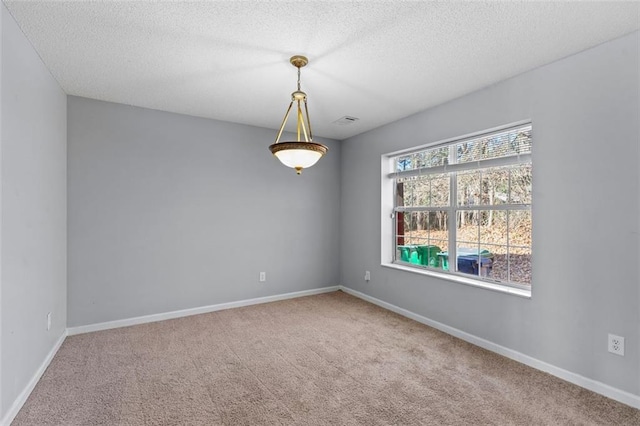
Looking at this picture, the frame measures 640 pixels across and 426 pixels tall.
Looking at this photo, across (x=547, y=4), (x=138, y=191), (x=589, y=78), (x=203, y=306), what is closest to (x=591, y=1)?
(x=547, y=4)

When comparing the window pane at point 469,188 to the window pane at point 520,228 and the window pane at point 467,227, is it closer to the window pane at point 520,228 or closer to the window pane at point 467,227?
the window pane at point 467,227

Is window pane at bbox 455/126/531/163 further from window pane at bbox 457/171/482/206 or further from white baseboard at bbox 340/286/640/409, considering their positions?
white baseboard at bbox 340/286/640/409

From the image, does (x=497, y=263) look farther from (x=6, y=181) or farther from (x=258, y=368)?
(x=6, y=181)

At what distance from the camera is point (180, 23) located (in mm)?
2035

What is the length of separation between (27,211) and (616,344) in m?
4.13

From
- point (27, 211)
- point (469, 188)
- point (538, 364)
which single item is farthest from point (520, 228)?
point (27, 211)

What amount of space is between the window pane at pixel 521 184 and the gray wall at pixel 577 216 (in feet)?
0.68

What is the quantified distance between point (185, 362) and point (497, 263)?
2938 mm

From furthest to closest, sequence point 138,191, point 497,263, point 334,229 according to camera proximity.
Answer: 1. point 334,229
2. point 138,191
3. point 497,263

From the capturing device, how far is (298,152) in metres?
2.41

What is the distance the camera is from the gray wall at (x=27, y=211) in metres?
1.92

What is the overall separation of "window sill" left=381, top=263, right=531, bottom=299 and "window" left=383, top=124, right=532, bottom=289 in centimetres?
5

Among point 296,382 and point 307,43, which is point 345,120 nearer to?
point 307,43

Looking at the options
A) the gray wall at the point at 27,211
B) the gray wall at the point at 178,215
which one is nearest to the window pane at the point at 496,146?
the gray wall at the point at 178,215
